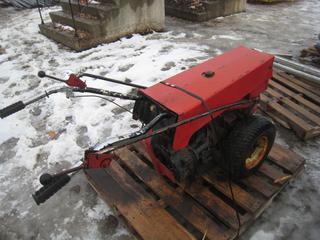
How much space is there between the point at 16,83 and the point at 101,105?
5.62 feet

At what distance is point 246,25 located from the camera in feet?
22.2

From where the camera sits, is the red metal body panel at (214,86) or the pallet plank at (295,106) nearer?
the red metal body panel at (214,86)

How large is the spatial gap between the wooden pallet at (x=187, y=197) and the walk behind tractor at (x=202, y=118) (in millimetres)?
151

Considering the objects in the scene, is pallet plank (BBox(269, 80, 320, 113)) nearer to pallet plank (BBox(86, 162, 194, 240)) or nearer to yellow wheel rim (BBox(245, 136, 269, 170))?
yellow wheel rim (BBox(245, 136, 269, 170))

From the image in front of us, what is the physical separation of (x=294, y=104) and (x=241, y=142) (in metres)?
1.65

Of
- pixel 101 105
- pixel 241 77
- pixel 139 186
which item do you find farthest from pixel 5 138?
pixel 241 77

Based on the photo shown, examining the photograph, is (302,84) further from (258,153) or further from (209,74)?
(209,74)

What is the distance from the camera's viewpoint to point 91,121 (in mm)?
3688

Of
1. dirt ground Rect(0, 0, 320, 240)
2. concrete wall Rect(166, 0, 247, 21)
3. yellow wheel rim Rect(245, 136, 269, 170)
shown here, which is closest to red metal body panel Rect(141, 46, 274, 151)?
yellow wheel rim Rect(245, 136, 269, 170)

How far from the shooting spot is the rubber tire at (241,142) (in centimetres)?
233

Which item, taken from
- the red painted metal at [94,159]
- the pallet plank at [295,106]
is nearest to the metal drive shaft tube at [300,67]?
the pallet plank at [295,106]

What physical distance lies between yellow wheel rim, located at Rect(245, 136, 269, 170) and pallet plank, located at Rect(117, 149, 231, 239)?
24.5 inches

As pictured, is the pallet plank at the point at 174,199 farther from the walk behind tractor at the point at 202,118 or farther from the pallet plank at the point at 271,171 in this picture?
the pallet plank at the point at 271,171

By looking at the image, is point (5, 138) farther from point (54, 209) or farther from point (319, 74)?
point (319, 74)
